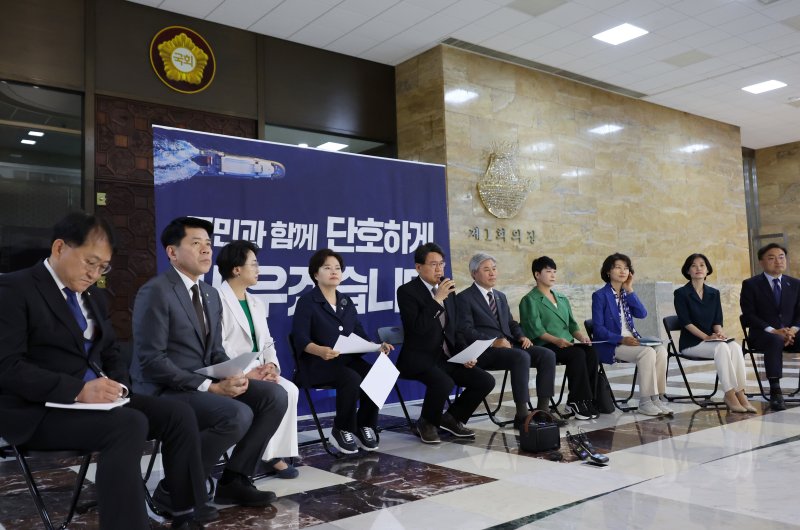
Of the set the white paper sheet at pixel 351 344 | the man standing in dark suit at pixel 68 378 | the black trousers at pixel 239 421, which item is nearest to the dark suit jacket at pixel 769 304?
the white paper sheet at pixel 351 344

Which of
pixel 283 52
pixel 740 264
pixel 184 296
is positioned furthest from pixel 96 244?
pixel 740 264

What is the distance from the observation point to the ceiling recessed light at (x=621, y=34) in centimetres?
778

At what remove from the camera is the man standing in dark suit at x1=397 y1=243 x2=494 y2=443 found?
421 cm

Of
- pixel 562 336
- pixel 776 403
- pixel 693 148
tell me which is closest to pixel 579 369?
pixel 562 336

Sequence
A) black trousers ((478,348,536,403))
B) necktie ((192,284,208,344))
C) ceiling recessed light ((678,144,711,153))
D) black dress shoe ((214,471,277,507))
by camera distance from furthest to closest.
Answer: ceiling recessed light ((678,144,711,153)) < black trousers ((478,348,536,403)) < necktie ((192,284,208,344)) < black dress shoe ((214,471,277,507))

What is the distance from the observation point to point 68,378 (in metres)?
2.14

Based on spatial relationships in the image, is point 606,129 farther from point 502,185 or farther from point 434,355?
point 434,355

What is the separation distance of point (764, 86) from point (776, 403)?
7.05 m

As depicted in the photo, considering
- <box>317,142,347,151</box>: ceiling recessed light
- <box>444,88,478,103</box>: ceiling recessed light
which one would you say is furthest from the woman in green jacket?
<box>317,142,347,151</box>: ceiling recessed light

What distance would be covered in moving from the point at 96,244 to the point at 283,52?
19.1ft

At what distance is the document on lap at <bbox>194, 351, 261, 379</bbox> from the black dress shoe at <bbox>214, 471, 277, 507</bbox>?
0.45 m

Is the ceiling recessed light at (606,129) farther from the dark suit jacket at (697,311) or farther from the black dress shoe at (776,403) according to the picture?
the black dress shoe at (776,403)

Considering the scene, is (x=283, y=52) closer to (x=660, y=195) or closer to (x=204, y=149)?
(x=204, y=149)

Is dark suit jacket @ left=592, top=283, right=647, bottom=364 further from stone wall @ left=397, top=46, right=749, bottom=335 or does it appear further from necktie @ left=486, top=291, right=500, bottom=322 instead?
stone wall @ left=397, top=46, right=749, bottom=335
